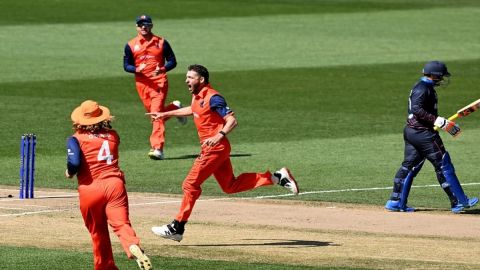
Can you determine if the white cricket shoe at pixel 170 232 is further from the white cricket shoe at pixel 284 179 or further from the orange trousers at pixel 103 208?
the orange trousers at pixel 103 208

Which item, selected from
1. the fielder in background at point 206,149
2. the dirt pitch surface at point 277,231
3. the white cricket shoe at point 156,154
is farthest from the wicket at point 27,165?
the white cricket shoe at point 156,154

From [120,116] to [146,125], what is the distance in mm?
1285

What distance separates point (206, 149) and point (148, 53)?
29.3 feet

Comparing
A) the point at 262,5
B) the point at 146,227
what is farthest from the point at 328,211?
the point at 262,5

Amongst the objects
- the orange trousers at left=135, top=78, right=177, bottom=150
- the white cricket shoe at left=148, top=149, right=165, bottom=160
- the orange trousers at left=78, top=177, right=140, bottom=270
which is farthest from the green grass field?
the orange trousers at left=78, top=177, right=140, bottom=270

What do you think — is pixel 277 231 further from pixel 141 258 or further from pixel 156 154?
pixel 156 154

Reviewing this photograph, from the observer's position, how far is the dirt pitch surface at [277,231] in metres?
16.5

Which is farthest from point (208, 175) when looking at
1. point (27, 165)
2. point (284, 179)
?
point (27, 165)

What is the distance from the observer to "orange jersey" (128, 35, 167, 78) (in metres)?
25.8

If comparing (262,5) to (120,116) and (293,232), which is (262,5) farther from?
(293,232)

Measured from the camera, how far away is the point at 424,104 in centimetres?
1970

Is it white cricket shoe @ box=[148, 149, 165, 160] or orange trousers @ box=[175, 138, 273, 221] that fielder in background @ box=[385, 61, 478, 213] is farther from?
white cricket shoe @ box=[148, 149, 165, 160]

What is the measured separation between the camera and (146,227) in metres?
18.5

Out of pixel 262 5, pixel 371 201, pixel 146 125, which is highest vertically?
pixel 371 201
